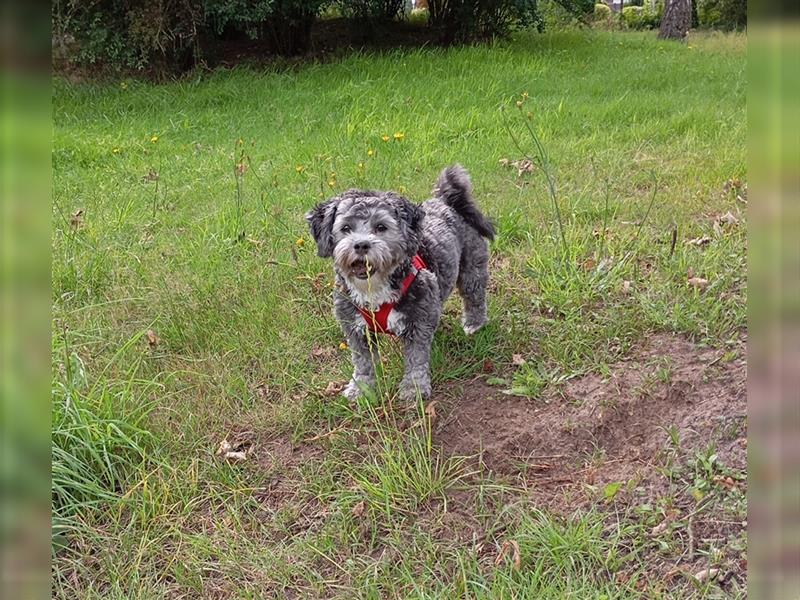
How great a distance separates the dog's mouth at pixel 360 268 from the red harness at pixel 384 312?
7.9 inches

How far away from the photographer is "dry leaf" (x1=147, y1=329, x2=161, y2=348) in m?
4.17

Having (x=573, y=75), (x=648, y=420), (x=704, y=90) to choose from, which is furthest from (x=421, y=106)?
(x=648, y=420)

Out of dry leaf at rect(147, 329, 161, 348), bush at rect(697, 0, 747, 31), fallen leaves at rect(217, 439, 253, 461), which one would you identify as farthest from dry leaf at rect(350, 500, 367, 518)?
bush at rect(697, 0, 747, 31)

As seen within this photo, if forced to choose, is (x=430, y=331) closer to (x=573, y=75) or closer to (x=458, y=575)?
(x=458, y=575)

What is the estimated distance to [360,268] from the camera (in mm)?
3650

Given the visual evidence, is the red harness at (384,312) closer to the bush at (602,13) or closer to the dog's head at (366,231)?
the dog's head at (366,231)

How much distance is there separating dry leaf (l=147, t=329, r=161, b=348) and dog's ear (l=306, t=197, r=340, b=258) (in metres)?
1.20

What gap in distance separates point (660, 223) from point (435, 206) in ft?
7.14

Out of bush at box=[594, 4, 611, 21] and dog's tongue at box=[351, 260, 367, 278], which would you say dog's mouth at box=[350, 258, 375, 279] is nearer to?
dog's tongue at box=[351, 260, 367, 278]

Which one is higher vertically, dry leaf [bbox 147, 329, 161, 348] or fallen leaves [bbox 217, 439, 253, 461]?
dry leaf [bbox 147, 329, 161, 348]

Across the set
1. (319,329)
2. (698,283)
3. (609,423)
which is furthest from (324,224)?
(698,283)

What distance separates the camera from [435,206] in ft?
14.6

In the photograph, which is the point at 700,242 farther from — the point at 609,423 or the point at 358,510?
the point at 358,510
